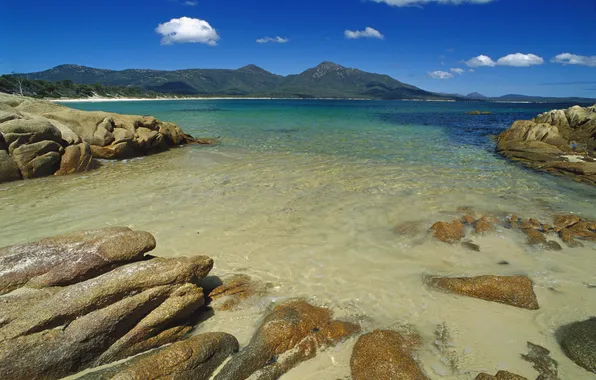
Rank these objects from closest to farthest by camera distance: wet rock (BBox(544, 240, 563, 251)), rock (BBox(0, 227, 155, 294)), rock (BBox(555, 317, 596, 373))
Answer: rock (BBox(555, 317, 596, 373)) → rock (BBox(0, 227, 155, 294)) → wet rock (BBox(544, 240, 563, 251))

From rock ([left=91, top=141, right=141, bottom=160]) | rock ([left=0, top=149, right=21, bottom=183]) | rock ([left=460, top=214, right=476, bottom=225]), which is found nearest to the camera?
rock ([left=460, top=214, right=476, bottom=225])

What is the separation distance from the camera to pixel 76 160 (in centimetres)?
1397

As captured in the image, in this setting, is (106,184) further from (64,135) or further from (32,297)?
(32,297)

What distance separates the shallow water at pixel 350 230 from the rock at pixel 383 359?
19 centimetres

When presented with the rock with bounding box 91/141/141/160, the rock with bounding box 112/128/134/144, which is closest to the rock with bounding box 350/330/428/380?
the rock with bounding box 91/141/141/160

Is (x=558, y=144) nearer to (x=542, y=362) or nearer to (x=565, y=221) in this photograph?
(x=565, y=221)

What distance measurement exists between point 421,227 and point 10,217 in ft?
36.0

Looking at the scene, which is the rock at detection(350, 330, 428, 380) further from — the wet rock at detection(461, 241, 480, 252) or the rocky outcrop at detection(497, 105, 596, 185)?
the rocky outcrop at detection(497, 105, 596, 185)

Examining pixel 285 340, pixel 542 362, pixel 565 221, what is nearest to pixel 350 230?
pixel 285 340

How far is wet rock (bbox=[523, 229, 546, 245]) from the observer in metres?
7.42

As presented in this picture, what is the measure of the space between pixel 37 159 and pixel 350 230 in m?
12.8

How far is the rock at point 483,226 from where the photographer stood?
8.07m

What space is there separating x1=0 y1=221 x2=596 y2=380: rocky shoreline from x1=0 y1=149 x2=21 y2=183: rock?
10.1 m

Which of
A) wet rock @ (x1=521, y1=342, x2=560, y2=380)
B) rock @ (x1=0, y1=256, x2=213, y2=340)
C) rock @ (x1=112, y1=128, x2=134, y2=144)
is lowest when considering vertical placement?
wet rock @ (x1=521, y1=342, x2=560, y2=380)
